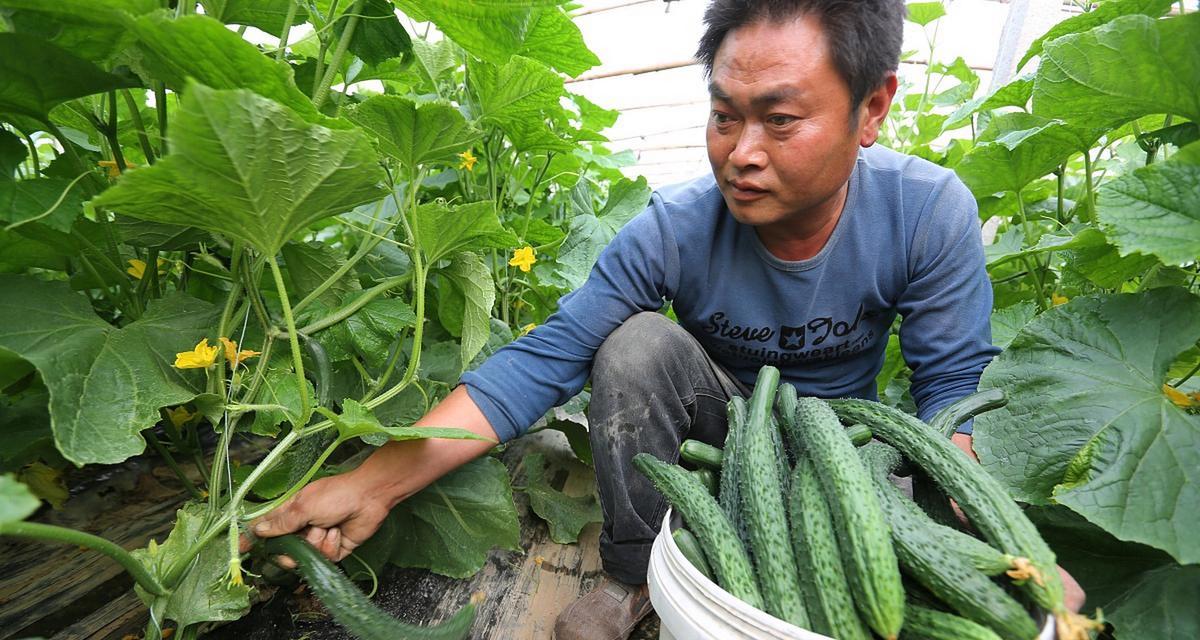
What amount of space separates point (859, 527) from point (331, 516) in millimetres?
883

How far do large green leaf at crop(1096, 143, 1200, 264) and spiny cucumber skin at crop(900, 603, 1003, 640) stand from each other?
23.7 inches

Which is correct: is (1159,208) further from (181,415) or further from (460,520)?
(181,415)

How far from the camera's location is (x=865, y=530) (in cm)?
88

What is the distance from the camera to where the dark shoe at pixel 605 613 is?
1.32 meters

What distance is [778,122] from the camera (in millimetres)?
1266

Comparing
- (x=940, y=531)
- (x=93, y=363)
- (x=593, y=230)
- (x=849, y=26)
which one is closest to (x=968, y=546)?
(x=940, y=531)

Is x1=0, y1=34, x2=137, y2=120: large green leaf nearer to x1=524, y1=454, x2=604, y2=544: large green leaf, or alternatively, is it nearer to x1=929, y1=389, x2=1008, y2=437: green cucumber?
x1=524, y1=454, x2=604, y2=544: large green leaf

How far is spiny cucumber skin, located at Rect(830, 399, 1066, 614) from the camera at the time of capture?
2.69ft

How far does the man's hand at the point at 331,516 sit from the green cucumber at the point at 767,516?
26.9 inches

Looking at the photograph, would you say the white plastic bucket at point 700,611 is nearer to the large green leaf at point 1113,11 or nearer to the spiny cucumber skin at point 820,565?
the spiny cucumber skin at point 820,565

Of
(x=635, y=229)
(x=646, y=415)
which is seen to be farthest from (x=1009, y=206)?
(x=646, y=415)

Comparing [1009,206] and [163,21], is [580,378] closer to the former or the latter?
[163,21]

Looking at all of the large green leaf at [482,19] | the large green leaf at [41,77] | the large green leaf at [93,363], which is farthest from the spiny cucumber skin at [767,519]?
the large green leaf at [41,77]

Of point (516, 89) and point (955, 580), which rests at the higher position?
point (516, 89)
